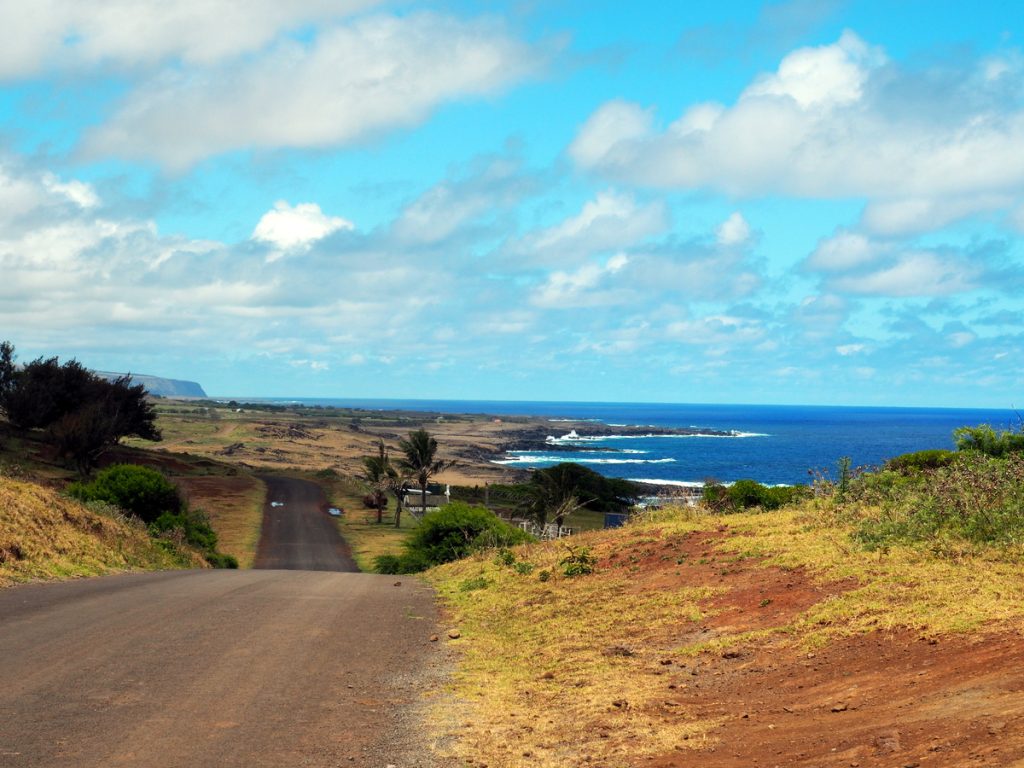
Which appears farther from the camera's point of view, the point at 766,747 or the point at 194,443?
the point at 194,443

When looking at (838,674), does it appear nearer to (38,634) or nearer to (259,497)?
(38,634)

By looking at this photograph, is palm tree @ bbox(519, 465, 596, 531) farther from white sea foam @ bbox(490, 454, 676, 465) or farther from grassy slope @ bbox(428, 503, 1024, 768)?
white sea foam @ bbox(490, 454, 676, 465)

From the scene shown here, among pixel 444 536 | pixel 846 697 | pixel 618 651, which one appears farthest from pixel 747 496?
pixel 846 697

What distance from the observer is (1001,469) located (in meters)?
14.5

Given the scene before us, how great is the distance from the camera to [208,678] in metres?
9.92

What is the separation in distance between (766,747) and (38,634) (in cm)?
926

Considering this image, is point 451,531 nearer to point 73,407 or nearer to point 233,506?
point 233,506

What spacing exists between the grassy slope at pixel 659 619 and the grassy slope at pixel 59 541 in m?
8.73

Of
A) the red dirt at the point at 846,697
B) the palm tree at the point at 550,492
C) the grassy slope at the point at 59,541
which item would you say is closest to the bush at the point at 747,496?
the red dirt at the point at 846,697

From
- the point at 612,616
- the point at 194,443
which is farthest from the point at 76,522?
the point at 194,443

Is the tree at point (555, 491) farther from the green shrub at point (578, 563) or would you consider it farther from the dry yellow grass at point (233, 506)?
the green shrub at point (578, 563)

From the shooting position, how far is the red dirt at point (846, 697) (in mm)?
6293

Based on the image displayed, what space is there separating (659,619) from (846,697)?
15.5 ft

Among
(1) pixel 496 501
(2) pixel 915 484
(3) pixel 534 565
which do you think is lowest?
(1) pixel 496 501
